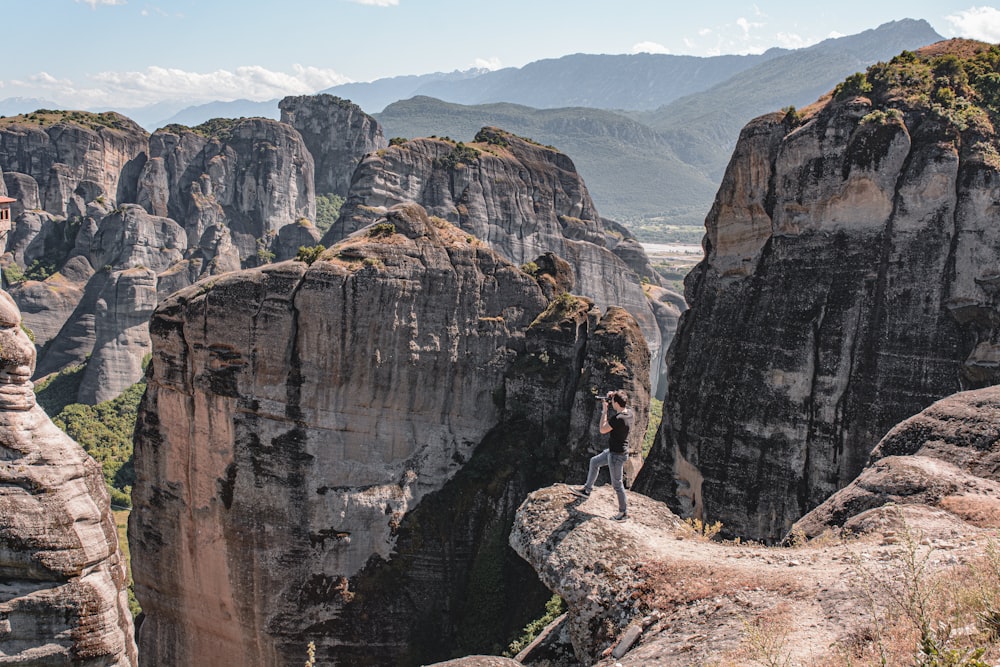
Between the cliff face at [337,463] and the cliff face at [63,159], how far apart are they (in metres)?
67.5

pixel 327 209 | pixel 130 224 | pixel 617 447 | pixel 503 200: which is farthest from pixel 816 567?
pixel 327 209

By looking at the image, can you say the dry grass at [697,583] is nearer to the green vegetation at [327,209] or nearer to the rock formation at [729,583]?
the rock formation at [729,583]

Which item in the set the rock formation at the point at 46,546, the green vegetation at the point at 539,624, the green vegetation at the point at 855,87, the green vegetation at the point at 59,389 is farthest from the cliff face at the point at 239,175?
the rock formation at the point at 46,546

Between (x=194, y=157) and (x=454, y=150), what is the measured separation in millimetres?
45274

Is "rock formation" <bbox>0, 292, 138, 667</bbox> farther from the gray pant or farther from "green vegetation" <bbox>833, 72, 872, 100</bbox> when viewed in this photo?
"green vegetation" <bbox>833, 72, 872, 100</bbox>

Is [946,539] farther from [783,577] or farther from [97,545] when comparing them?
[97,545]

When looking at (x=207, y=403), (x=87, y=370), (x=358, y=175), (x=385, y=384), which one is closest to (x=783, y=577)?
(x=385, y=384)

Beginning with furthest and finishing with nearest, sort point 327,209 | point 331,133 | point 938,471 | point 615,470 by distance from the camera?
point 331,133 → point 327,209 → point 615,470 → point 938,471

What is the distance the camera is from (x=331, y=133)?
103500 mm

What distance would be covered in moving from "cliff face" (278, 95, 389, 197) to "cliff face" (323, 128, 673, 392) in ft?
136

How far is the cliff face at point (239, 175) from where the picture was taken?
3521 inches

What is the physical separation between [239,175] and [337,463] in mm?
74440

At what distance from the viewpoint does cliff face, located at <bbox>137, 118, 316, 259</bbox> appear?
3521 inches

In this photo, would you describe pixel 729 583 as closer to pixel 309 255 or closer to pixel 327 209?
pixel 309 255
